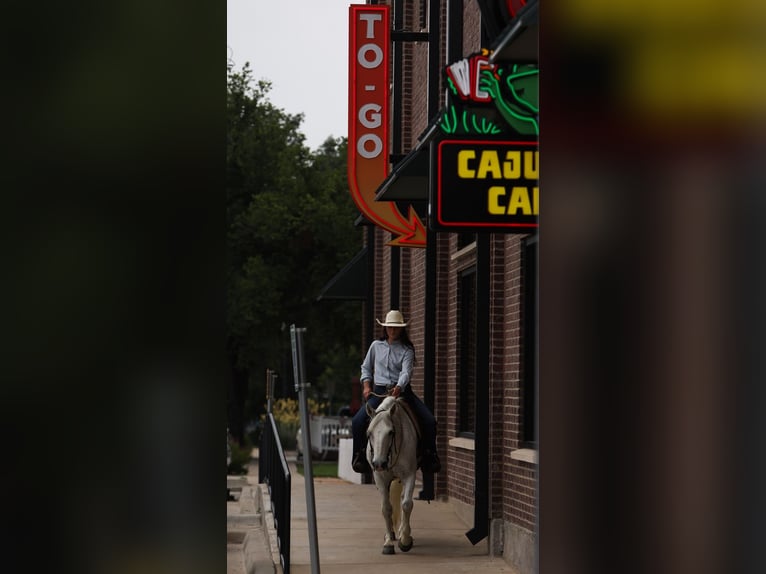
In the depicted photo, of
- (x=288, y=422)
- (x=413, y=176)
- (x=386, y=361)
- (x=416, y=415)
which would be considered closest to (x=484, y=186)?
(x=413, y=176)

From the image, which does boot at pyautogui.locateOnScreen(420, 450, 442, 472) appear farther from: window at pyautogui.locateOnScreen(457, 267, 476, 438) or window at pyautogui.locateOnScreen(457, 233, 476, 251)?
window at pyautogui.locateOnScreen(457, 233, 476, 251)

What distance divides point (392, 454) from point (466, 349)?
399 centimetres

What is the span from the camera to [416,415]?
40.6ft

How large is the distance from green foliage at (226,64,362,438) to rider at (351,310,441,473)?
96.8 ft

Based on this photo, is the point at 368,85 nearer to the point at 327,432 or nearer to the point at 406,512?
the point at 406,512

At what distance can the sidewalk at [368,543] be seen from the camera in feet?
37.8

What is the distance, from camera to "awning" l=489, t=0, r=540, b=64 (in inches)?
238

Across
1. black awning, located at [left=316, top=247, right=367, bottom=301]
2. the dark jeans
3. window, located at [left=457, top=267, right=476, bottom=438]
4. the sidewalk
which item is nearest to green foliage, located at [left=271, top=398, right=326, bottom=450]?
black awning, located at [left=316, top=247, right=367, bottom=301]

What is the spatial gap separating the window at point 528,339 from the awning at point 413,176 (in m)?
1.23
